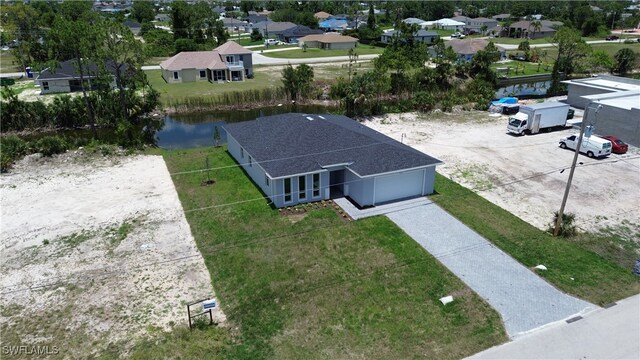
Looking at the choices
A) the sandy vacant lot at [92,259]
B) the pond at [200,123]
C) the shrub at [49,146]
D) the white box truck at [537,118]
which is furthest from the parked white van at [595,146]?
the shrub at [49,146]

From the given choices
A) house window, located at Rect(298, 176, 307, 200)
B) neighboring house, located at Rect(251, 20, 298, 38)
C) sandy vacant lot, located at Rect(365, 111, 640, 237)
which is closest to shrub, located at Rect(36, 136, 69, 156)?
house window, located at Rect(298, 176, 307, 200)

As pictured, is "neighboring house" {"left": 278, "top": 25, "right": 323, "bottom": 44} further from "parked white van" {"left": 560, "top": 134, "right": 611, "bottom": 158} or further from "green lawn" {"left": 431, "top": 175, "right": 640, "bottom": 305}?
"green lawn" {"left": 431, "top": 175, "right": 640, "bottom": 305}

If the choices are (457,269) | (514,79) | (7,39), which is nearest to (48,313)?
(457,269)

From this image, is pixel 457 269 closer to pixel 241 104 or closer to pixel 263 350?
pixel 263 350

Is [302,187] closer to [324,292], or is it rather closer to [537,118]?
[324,292]

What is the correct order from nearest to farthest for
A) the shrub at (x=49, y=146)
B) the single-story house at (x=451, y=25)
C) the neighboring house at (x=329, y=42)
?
the shrub at (x=49, y=146) < the neighboring house at (x=329, y=42) < the single-story house at (x=451, y=25)

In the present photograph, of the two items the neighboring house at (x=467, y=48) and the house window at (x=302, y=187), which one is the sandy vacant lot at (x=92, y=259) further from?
the neighboring house at (x=467, y=48)
